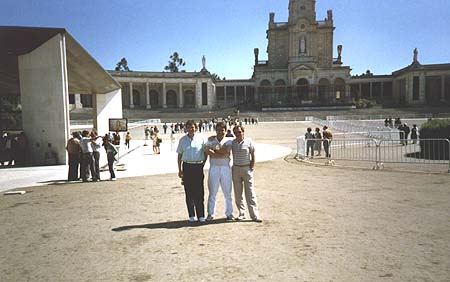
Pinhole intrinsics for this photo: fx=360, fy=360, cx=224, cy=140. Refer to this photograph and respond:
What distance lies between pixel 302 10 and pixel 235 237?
78396mm

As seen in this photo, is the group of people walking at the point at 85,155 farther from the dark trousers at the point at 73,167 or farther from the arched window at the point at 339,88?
the arched window at the point at 339,88

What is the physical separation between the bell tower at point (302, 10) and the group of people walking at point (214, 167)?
75.5m

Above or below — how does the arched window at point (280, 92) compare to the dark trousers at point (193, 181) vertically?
above

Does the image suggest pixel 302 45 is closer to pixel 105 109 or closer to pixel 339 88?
pixel 339 88

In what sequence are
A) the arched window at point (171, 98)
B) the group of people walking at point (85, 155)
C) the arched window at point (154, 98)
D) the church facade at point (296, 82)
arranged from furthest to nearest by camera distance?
the arched window at point (171, 98) → the arched window at point (154, 98) → the church facade at point (296, 82) → the group of people walking at point (85, 155)

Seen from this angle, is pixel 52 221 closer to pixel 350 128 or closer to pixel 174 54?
pixel 350 128

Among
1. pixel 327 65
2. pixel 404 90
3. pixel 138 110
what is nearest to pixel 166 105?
pixel 138 110

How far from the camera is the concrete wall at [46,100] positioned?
14.7m

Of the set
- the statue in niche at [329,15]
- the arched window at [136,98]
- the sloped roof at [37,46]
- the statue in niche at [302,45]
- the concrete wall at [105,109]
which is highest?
the statue in niche at [329,15]

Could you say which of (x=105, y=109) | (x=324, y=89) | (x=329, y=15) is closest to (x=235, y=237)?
(x=105, y=109)

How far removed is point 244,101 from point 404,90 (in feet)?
105

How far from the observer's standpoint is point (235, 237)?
554 cm

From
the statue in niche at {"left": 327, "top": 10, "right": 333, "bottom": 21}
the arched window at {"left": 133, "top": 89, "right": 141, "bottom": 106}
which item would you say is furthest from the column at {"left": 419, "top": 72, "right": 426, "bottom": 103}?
the arched window at {"left": 133, "top": 89, "right": 141, "bottom": 106}

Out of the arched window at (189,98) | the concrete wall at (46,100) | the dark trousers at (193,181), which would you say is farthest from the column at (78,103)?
the dark trousers at (193,181)
